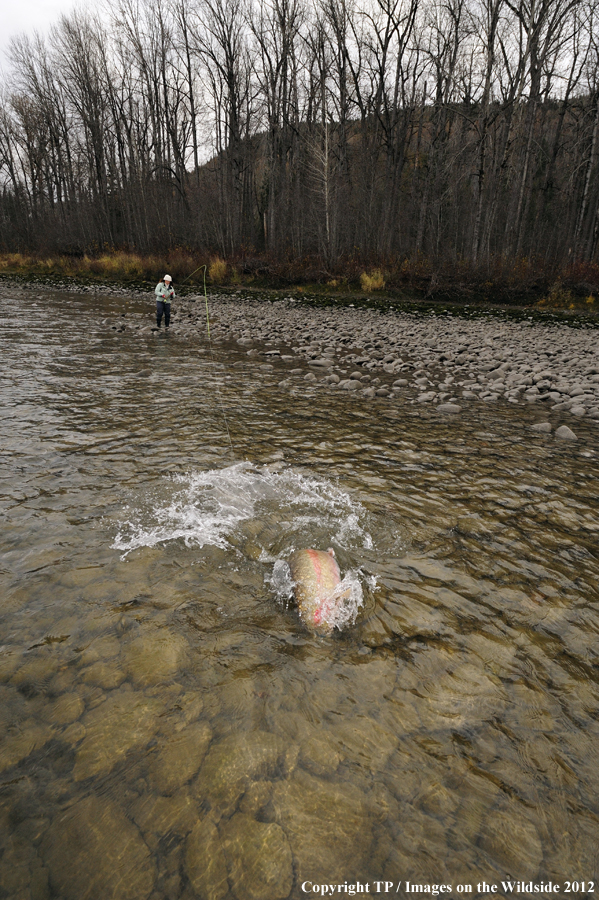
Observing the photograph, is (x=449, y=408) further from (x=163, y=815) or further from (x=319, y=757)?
(x=163, y=815)

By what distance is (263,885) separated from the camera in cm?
134

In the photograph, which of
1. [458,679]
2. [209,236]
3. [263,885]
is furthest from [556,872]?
[209,236]

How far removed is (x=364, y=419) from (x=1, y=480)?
12.9 ft

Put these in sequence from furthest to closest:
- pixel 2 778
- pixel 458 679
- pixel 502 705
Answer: pixel 458 679
pixel 502 705
pixel 2 778

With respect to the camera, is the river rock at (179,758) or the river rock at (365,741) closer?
the river rock at (179,758)

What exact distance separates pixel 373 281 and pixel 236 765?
A: 1883 centimetres

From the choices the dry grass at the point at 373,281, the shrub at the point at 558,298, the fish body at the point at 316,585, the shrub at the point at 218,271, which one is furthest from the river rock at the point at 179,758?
the shrub at the point at 218,271

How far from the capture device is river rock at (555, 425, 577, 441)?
201 inches

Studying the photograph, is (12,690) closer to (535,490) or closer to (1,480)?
(1,480)

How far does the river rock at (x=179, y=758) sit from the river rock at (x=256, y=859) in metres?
0.24

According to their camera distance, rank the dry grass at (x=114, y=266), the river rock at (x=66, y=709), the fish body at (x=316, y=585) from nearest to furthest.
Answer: the river rock at (x=66, y=709)
the fish body at (x=316, y=585)
the dry grass at (x=114, y=266)

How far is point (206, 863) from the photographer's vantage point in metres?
1.38

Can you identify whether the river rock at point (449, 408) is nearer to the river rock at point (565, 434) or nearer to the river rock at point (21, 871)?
the river rock at point (565, 434)

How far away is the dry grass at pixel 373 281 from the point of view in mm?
18234
